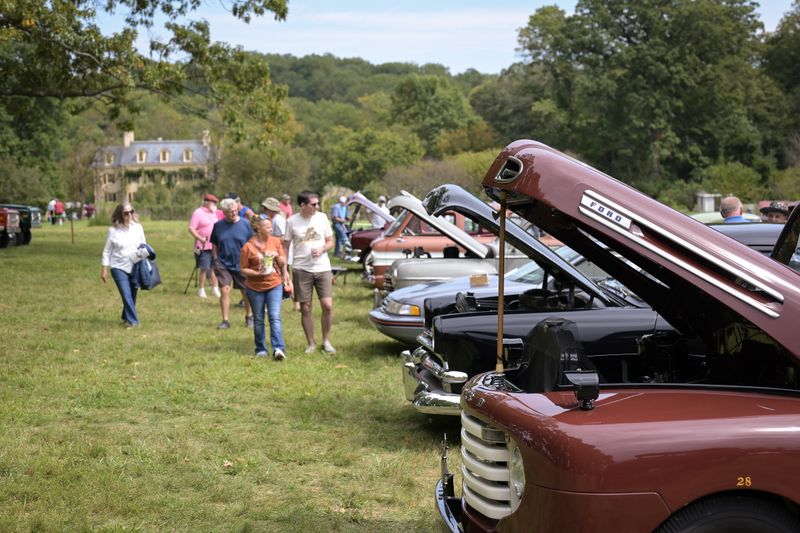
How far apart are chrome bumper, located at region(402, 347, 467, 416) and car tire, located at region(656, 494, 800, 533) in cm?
319

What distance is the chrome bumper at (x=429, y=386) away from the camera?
714cm

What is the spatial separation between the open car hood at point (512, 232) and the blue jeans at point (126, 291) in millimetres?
7966

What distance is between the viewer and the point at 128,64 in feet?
81.8

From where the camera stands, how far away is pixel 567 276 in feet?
24.8

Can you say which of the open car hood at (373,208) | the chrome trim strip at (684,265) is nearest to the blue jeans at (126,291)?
the open car hood at (373,208)

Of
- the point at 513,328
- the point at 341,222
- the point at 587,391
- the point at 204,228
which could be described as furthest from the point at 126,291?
the point at 341,222

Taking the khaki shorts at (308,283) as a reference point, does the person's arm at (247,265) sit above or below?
above

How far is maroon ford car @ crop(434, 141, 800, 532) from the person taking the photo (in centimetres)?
363

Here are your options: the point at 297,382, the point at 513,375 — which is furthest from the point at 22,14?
the point at 513,375

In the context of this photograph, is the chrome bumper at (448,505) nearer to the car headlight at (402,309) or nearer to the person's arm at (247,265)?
the car headlight at (402,309)

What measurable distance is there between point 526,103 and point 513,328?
86651 millimetres

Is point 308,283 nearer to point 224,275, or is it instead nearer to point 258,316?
point 258,316

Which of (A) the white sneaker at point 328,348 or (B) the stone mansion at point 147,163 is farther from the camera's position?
(B) the stone mansion at point 147,163

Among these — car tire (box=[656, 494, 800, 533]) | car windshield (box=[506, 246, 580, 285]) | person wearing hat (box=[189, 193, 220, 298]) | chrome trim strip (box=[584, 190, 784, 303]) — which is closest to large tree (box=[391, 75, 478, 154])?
person wearing hat (box=[189, 193, 220, 298])
